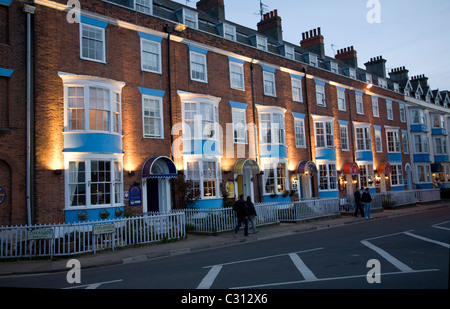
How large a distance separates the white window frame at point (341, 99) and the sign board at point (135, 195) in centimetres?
2135

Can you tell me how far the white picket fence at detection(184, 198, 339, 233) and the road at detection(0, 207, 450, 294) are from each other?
16.1ft

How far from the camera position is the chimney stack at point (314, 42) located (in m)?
37.2

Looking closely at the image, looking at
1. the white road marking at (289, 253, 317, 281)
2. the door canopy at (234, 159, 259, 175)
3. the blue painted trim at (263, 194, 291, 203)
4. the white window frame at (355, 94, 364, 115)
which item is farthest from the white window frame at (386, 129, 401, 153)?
the white road marking at (289, 253, 317, 281)

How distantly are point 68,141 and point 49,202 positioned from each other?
9.00 ft

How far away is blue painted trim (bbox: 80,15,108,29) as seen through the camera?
18.2 m

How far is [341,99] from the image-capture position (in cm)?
3428

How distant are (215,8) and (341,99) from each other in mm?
13856

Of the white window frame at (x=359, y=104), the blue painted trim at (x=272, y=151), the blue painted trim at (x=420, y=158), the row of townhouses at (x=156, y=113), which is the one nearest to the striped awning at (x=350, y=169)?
the row of townhouses at (x=156, y=113)

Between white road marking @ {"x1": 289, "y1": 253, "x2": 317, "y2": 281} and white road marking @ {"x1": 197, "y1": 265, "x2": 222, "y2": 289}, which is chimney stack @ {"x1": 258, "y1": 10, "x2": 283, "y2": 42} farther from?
white road marking @ {"x1": 197, "y1": 265, "x2": 222, "y2": 289}

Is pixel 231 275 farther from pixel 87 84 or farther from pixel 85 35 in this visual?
pixel 85 35

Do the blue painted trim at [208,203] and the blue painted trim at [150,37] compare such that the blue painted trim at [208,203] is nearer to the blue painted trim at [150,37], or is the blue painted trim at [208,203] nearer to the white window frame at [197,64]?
the white window frame at [197,64]

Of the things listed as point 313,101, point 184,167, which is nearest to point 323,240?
point 184,167

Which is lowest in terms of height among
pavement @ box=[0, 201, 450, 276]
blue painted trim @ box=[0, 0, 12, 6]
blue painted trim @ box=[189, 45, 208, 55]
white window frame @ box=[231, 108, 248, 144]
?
pavement @ box=[0, 201, 450, 276]
